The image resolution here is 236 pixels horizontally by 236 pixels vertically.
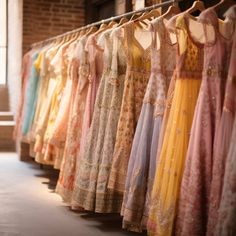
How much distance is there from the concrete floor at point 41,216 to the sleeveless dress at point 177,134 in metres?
0.89

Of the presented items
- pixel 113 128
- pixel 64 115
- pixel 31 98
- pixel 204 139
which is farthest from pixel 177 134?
pixel 31 98

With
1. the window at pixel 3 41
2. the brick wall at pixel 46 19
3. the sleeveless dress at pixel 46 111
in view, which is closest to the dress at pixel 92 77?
the sleeveless dress at pixel 46 111

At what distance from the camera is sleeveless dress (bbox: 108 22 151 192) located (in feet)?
9.89

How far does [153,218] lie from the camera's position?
8.38 ft

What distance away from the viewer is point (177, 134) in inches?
97.9

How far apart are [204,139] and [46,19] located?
4766 millimetres

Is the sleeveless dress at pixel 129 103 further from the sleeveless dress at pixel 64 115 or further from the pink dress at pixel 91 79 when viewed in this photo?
the sleeveless dress at pixel 64 115

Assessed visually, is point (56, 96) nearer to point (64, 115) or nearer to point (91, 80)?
point (64, 115)

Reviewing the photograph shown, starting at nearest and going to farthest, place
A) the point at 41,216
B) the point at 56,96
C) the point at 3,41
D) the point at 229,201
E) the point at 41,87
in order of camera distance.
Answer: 1. the point at 229,201
2. the point at 41,216
3. the point at 56,96
4. the point at 41,87
5. the point at 3,41

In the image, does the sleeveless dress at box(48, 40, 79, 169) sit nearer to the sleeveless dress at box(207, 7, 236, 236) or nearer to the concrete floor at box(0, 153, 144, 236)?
the concrete floor at box(0, 153, 144, 236)

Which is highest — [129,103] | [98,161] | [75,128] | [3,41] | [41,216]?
[3,41]


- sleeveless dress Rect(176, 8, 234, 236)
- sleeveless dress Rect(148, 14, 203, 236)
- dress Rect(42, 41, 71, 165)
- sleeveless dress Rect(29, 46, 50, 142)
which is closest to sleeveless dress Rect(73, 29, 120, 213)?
sleeveless dress Rect(148, 14, 203, 236)

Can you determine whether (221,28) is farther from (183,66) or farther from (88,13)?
(88,13)

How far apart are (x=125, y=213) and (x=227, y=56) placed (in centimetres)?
109
